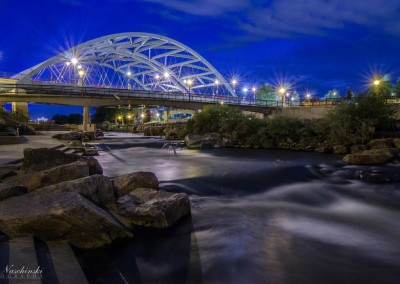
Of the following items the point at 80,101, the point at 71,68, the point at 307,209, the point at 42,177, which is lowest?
the point at 307,209

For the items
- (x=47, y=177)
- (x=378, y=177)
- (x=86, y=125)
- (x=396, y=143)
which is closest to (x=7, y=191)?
(x=47, y=177)

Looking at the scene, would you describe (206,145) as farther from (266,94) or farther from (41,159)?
(266,94)

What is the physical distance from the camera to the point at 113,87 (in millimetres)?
73812

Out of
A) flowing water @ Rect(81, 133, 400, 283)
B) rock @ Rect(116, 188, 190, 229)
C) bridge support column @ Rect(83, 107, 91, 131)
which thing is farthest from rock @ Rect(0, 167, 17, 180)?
bridge support column @ Rect(83, 107, 91, 131)

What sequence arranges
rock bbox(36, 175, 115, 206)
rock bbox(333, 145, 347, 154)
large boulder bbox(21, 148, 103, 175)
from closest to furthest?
rock bbox(36, 175, 115, 206)
large boulder bbox(21, 148, 103, 175)
rock bbox(333, 145, 347, 154)

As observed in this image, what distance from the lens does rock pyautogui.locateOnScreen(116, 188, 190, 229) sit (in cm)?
459

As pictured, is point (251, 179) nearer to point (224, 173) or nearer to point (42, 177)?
point (224, 173)

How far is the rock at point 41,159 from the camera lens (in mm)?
6759

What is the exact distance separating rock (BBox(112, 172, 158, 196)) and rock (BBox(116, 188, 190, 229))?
1.69ft

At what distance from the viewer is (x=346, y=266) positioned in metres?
3.64

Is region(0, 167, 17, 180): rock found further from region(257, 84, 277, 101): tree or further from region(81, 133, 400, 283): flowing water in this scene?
region(257, 84, 277, 101): tree

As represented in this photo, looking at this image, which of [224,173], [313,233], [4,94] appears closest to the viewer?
[313,233]

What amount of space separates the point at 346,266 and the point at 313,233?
1.15 m

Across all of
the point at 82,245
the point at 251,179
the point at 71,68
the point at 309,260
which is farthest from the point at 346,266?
the point at 71,68
